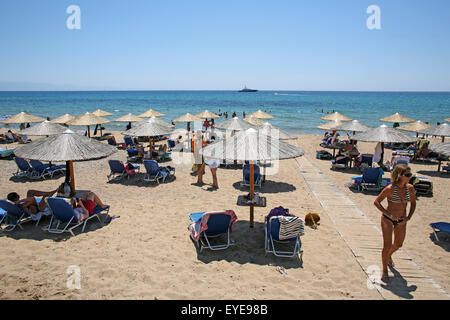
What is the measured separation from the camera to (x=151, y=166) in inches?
387

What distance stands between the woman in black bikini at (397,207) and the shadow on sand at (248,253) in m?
1.42

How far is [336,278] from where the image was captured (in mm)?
4504

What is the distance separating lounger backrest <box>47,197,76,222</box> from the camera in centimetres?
577

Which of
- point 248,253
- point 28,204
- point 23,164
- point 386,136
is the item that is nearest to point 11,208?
point 28,204

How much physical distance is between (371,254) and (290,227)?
63.8 inches

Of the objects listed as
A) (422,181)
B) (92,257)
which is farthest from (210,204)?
(422,181)

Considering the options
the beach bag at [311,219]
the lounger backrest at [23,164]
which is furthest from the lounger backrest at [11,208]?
the beach bag at [311,219]

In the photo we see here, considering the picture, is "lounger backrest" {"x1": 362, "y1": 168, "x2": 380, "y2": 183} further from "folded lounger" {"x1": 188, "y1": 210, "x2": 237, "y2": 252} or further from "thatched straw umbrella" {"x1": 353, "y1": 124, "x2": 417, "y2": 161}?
"folded lounger" {"x1": 188, "y1": 210, "x2": 237, "y2": 252}

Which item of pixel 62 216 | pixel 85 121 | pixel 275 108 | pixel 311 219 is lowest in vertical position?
pixel 311 219

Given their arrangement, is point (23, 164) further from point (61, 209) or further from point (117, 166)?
point (61, 209)

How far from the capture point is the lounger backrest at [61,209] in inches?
227

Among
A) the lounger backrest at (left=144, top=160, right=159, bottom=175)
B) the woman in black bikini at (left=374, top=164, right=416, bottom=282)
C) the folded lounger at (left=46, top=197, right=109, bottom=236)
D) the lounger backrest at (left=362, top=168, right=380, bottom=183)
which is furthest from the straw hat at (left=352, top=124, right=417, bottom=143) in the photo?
the folded lounger at (left=46, top=197, right=109, bottom=236)
